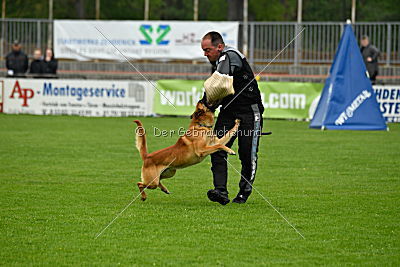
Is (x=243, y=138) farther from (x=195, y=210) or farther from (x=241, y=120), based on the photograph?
(x=195, y=210)

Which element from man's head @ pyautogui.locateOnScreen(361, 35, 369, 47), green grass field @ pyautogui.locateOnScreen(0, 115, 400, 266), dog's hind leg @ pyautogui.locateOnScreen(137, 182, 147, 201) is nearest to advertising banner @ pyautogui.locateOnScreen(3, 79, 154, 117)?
man's head @ pyautogui.locateOnScreen(361, 35, 369, 47)

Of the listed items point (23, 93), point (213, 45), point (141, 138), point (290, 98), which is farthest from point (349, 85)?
point (141, 138)

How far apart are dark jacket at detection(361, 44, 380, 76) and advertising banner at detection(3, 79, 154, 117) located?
6437 mm

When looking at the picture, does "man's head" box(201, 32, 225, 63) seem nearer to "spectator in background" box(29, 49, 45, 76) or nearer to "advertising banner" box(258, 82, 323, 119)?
"advertising banner" box(258, 82, 323, 119)

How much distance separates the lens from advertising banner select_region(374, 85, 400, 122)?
2082 cm

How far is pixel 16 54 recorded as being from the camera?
81.0ft

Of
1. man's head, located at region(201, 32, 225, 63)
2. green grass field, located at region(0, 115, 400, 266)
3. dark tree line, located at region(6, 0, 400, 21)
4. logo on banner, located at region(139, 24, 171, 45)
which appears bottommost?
green grass field, located at region(0, 115, 400, 266)

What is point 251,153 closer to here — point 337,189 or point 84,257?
point 337,189

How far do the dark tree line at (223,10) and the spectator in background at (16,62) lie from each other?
14.0 metres

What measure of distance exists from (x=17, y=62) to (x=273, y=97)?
8.72m

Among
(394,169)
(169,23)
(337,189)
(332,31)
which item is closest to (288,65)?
(332,31)

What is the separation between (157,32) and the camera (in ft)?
87.0

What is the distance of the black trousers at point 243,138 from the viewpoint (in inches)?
345

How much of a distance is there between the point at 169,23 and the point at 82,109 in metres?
5.02
